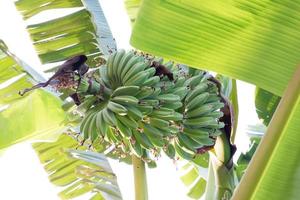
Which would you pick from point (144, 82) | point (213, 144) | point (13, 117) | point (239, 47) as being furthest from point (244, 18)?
point (13, 117)

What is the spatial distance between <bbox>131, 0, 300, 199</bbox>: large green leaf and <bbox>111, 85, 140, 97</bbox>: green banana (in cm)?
23

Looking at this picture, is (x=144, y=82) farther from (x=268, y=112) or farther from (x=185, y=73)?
(x=268, y=112)

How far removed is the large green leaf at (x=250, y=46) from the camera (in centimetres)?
108

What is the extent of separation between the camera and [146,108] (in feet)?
4.28

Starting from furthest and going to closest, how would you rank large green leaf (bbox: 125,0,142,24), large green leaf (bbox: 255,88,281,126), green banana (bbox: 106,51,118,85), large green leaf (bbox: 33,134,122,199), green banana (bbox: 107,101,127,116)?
1. large green leaf (bbox: 33,134,122,199)
2. large green leaf (bbox: 125,0,142,24)
3. large green leaf (bbox: 255,88,281,126)
4. green banana (bbox: 106,51,118,85)
5. green banana (bbox: 107,101,127,116)

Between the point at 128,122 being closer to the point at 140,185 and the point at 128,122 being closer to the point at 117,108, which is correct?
the point at 117,108

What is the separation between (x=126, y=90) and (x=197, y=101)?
0.21 m

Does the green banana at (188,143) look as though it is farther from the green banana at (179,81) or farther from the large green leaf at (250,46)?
the large green leaf at (250,46)

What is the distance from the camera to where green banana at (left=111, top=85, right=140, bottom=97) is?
1302 mm

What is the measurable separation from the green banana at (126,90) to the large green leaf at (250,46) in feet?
0.74

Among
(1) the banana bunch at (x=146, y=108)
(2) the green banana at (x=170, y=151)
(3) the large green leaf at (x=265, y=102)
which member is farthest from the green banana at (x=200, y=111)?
(3) the large green leaf at (x=265, y=102)

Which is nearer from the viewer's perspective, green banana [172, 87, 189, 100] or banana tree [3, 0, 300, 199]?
banana tree [3, 0, 300, 199]

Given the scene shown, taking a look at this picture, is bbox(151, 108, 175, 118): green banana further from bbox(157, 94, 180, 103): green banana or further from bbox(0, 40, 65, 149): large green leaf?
bbox(0, 40, 65, 149): large green leaf

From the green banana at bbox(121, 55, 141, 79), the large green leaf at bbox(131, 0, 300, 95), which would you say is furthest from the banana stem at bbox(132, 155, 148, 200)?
the large green leaf at bbox(131, 0, 300, 95)
